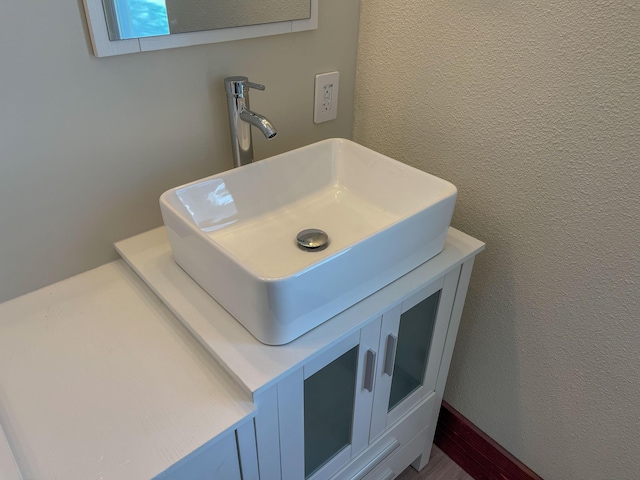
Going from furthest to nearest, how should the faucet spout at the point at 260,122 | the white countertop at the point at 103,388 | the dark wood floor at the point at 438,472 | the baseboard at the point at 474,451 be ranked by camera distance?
the dark wood floor at the point at 438,472 → the baseboard at the point at 474,451 → the faucet spout at the point at 260,122 → the white countertop at the point at 103,388

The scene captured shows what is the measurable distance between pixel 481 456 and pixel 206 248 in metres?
1.10

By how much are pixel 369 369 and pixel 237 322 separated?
0.30 m

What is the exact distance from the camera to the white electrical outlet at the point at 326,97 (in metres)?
1.21

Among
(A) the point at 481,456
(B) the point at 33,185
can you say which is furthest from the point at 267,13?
(A) the point at 481,456

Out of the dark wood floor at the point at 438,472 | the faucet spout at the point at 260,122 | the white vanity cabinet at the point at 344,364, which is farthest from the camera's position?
the dark wood floor at the point at 438,472

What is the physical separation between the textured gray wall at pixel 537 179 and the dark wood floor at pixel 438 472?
0.71ft

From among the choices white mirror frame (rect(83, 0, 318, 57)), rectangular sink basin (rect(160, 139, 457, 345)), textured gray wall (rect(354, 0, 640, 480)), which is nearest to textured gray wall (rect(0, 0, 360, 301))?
white mirror frame (rect(83, 0, 318, 57))

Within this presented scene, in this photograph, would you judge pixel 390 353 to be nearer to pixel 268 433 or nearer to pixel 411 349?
pixel 411 349

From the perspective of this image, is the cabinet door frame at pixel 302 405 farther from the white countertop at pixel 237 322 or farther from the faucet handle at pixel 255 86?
the faucet handle at pixel 255 86

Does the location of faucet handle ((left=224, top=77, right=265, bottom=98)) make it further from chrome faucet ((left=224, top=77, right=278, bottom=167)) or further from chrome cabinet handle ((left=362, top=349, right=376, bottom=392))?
chrome cabinet handle ((left=362, top=349, right=376, bottom=392))

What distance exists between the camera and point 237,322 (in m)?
0.84

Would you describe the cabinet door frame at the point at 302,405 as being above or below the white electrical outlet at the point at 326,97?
below

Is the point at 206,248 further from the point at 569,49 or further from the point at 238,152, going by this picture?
the point at 569,49

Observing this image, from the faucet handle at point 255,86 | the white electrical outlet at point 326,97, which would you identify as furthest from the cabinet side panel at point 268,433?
the white electrical outlet at point 326,97
